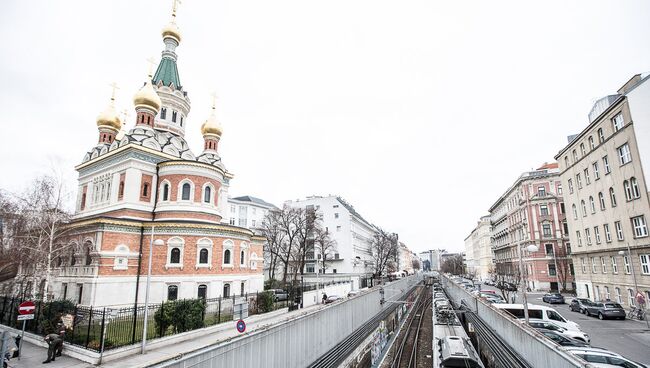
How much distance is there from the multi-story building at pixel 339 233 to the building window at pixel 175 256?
32745mm

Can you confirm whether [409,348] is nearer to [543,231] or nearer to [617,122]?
[617,122]

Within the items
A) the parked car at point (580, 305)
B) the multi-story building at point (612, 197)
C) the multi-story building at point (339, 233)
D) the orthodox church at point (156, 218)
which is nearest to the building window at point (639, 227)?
the multi-story building at point (612, 197)

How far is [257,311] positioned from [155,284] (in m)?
8.68

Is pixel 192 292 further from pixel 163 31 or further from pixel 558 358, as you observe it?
pixel 163 31

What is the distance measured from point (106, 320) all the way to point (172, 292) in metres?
9.17

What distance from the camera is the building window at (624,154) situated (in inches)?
1040

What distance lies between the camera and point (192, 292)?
89.1 feet

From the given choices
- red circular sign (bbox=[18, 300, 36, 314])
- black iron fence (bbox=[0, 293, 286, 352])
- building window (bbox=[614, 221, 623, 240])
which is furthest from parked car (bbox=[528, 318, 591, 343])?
red circular sign (bbox=[18, 300, 36, 314])

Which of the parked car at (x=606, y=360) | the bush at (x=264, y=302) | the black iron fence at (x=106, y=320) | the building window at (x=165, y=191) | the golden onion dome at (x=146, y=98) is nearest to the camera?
the parked car at (x=606, y=360)

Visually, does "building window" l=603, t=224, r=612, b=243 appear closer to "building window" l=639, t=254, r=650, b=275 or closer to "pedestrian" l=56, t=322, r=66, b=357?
"building window" l=639, t=254, r=650, b=275

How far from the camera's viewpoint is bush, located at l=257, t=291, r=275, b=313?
25.7m

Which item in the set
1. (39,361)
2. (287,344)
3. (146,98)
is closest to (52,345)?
(39,361)

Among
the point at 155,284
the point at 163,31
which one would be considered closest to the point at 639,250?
the point at 155,284

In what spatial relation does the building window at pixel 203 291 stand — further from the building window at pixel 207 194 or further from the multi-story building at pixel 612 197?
the multi-story building at pixel 612 197
